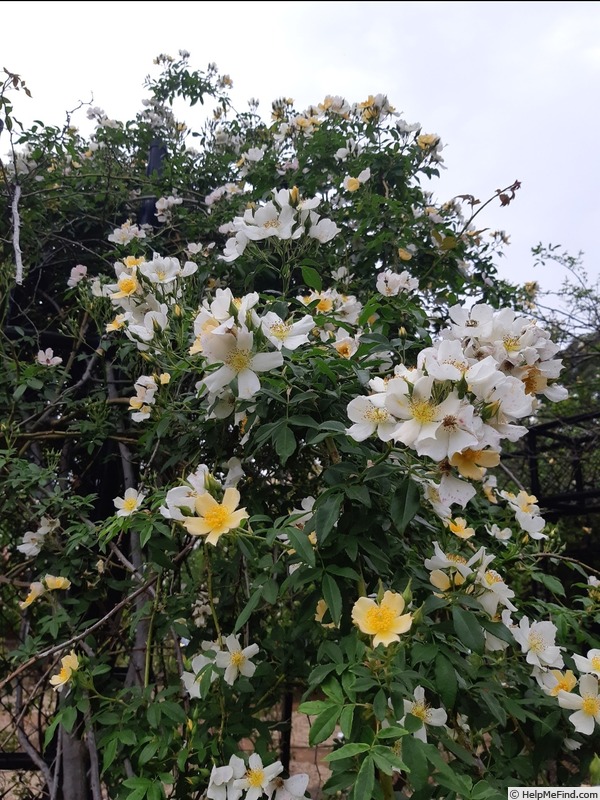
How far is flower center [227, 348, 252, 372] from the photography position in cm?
90

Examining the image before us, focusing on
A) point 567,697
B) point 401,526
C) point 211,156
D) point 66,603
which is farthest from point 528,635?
point 211,156

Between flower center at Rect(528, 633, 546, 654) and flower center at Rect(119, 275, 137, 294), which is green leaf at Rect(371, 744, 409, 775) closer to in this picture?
flower center at Rect(528, 633, 546, 654)

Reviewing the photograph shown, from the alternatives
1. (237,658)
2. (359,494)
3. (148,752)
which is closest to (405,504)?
(359,494)

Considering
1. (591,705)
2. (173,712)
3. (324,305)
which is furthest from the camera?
(324,305)

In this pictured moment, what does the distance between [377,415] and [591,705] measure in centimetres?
64

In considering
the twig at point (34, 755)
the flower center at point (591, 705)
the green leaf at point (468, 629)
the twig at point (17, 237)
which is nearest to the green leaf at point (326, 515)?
the green leaf at point (468, 629)

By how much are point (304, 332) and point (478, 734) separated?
74cm

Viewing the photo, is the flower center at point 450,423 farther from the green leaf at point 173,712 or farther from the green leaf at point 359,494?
the green leaf at point 173,712

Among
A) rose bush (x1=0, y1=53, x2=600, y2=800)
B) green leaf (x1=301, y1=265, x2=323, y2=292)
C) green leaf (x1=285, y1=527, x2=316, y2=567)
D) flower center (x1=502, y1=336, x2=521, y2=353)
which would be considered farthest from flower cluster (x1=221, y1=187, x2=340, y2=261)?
green leaf (x1=285, y1=527, x2=316, y2=567)

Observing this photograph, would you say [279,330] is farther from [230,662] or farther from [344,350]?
[230,662]

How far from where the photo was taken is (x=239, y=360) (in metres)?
0.90

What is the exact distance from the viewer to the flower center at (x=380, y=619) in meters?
0.77

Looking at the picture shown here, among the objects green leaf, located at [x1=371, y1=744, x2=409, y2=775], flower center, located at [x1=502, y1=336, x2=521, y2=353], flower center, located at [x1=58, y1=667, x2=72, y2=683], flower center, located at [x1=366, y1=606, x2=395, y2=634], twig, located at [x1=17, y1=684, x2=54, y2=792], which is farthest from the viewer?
twig, located at [x1=17, y1=684, x2=54, y2=792]

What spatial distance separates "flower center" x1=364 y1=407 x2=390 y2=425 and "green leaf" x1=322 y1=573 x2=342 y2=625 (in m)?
0.23
